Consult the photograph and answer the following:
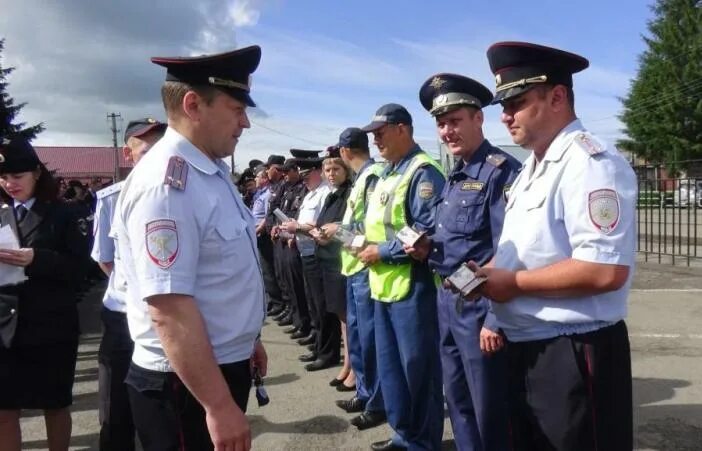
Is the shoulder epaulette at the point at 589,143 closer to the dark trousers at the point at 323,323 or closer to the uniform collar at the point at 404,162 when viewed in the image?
the uniform collar at the point at 404,162

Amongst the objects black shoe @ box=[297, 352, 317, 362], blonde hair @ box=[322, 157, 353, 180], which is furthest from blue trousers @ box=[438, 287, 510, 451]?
black shoe @ box=[297, 352, 317, 362]

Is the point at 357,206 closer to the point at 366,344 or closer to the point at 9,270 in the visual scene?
the point at 366,344

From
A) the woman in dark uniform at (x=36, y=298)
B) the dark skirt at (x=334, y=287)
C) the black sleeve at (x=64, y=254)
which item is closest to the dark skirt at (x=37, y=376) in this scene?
the woman in dark uniform at (x=36, y=298)

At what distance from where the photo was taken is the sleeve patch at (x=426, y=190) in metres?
3.61

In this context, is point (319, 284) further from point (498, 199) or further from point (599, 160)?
point (599, 160)

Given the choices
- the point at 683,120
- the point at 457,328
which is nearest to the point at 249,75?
the point at 457,328

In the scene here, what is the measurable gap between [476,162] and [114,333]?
7.14ft

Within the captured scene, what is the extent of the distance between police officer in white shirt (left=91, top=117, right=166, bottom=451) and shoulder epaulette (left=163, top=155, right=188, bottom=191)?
1.59 metres

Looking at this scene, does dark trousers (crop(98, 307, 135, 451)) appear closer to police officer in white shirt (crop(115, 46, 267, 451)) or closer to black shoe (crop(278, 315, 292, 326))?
police officer in white shirt (crop(115, 46, 267, 451))

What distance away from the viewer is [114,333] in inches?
129

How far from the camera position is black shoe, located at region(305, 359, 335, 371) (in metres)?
5.98

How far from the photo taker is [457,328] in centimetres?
310

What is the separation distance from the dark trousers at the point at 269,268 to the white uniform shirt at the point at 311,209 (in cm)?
237

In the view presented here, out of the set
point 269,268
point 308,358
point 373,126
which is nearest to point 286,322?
point 269,268
